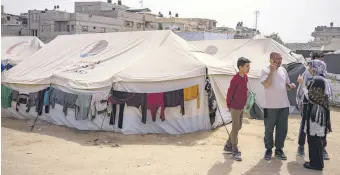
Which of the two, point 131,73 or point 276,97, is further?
Answer: point 131,73

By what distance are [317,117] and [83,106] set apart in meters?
5.06

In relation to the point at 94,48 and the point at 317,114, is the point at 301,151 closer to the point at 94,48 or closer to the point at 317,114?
the point at 317,114

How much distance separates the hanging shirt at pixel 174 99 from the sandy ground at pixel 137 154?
708 mm

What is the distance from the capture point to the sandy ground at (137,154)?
16.3 ft

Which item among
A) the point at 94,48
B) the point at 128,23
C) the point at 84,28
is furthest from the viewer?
the point at 128,23

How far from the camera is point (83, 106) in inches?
303

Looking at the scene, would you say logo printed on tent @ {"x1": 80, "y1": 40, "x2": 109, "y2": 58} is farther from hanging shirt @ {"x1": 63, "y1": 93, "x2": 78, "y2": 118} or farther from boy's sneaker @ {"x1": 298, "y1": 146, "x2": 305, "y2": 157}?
boy's sneaker @ {"x1": 298, "y1": 146, "x2": 305, "y2": 157}

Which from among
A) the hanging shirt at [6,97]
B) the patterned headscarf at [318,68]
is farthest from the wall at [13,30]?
the patterned headscarf at [318,68]

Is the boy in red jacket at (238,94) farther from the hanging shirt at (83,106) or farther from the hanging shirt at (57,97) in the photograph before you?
the hanging shirt at (57,97)

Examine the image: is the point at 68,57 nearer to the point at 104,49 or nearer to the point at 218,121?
the point at 104,49

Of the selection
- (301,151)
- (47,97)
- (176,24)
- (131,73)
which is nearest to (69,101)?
(47,97)

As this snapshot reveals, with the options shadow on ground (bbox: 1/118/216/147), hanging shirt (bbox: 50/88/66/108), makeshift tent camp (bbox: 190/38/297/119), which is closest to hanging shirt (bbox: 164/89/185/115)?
shadow on ground (bbox: 1/118/216/147)

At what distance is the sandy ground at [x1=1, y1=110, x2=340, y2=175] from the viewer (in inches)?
196

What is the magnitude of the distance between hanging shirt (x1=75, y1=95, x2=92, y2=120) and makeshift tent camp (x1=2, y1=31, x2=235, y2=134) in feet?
0.50
